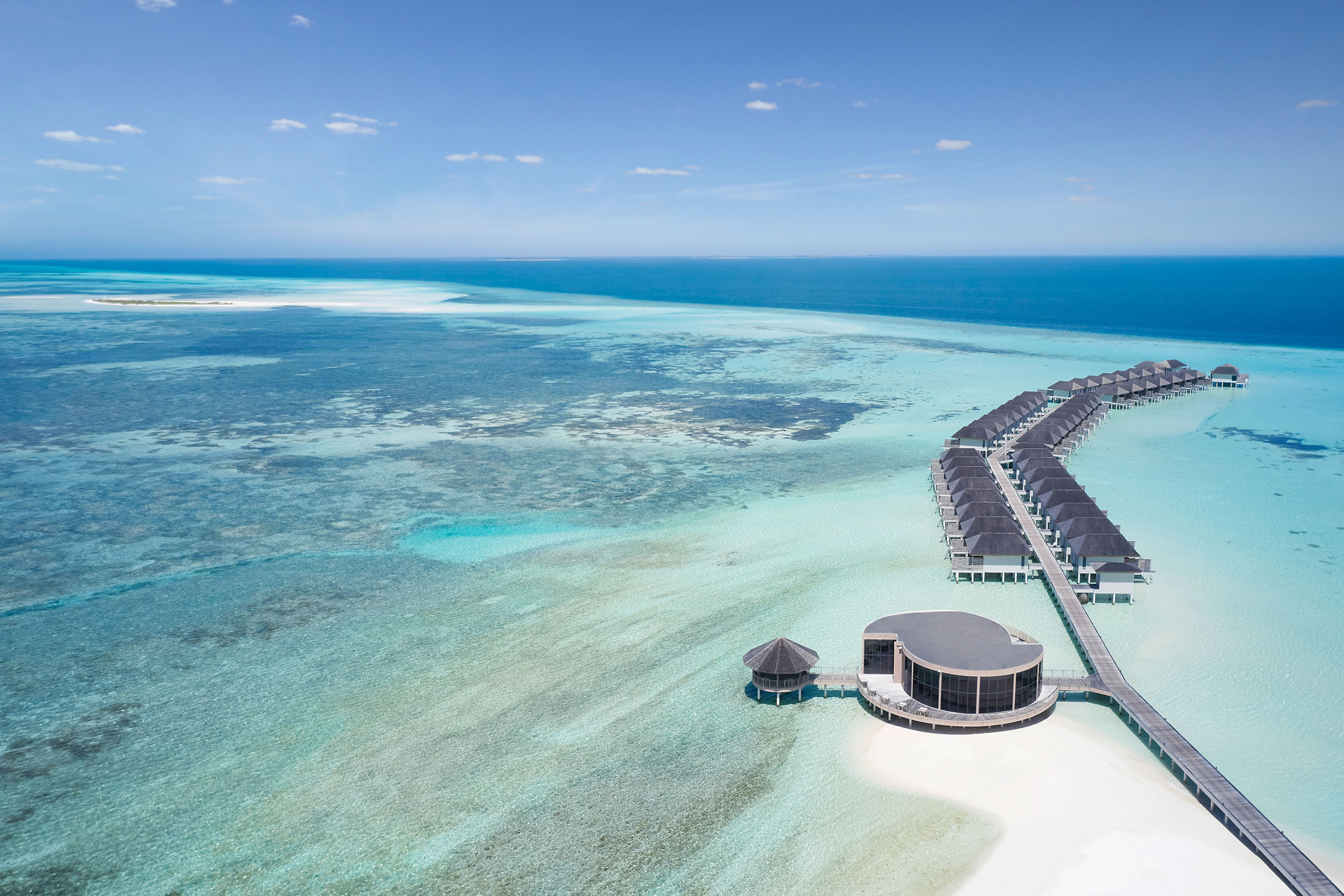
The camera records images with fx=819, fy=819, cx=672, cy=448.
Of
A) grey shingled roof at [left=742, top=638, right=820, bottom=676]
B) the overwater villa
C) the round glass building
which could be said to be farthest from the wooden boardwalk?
the overwater villa

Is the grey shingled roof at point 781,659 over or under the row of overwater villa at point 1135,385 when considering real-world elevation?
under

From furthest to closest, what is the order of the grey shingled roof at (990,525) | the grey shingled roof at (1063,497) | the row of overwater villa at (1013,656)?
the grey shingled roof at (1063,497)
the grey shingled roof at (990,525)
the row of overwater villa at (1013,656)

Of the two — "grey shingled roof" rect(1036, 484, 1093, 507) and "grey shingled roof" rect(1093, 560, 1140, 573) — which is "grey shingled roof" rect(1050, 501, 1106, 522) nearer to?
"grey shingled roof" rect(1036, 484, 1093, 507)

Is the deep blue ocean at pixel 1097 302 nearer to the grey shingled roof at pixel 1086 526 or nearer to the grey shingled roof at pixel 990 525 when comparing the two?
the grey shingled roof at pixel 1086 526

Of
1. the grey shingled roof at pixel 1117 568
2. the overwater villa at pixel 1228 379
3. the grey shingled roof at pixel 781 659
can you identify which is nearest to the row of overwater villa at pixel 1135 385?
the overwater villa at pixel 1228 379

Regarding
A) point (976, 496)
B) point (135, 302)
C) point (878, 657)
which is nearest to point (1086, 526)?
point (976, 496)

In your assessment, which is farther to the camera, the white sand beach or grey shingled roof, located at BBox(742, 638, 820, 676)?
grey shingled roof, located at BBox(742, 638, 820, 676)

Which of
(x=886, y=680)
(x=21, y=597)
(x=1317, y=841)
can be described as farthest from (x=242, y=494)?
(x=1317, y=841)
